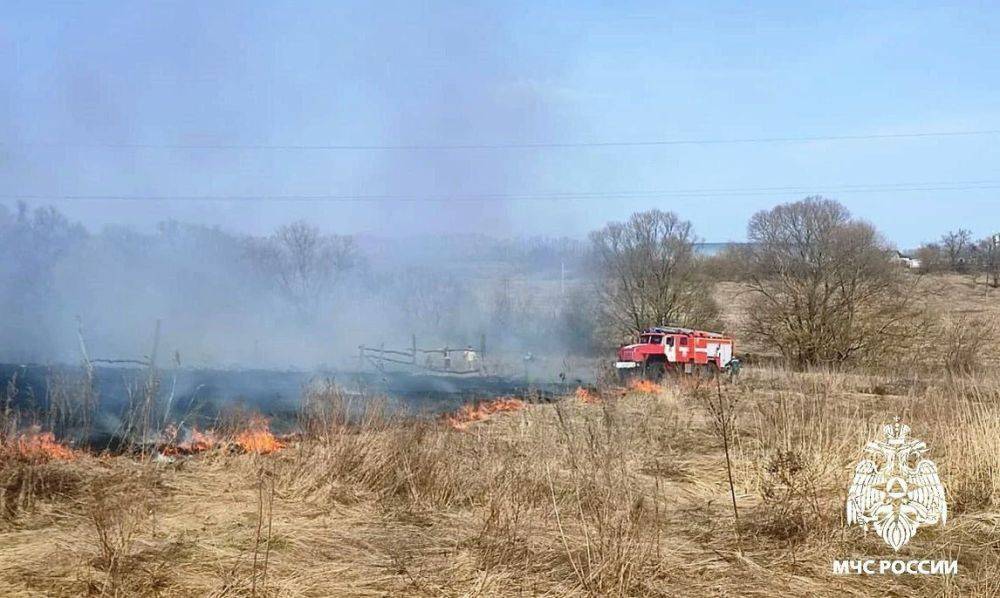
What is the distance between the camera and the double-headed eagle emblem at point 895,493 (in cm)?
A: 607

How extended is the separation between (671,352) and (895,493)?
24323 mm

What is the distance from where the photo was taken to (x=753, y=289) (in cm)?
3462

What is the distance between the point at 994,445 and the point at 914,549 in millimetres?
2007

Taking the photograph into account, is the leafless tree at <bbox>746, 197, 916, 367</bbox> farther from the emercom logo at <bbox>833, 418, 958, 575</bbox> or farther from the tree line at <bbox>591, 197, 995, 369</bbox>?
the emercom logo at <bbox>833, 418, 958, 575</bbox>

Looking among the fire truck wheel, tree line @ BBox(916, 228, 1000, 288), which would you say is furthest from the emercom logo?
tree line @ BBox(916, 228, 1000, 288)

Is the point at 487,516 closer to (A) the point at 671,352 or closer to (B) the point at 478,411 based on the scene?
(B) the point at 478,411

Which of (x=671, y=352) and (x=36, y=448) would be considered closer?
(x=36, y=448)

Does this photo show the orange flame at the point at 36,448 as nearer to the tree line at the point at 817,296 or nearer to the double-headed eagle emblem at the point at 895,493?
the double-headed eagle emblem at the point at 895,493

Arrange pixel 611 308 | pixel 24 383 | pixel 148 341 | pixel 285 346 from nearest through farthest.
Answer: pixel 24 383 → pixel 148 341 → pixel 285 346 → pixel 611 308

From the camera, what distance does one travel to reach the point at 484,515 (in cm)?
661

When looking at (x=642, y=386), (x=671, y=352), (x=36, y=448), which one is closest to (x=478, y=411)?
Answer: (x=642, y=386)

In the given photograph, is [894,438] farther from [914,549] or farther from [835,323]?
[835,323]

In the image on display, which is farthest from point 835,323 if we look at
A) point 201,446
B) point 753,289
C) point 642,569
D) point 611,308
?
point 642,569

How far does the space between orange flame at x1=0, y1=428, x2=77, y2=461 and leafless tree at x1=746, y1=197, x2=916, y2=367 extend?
89.8 feet
